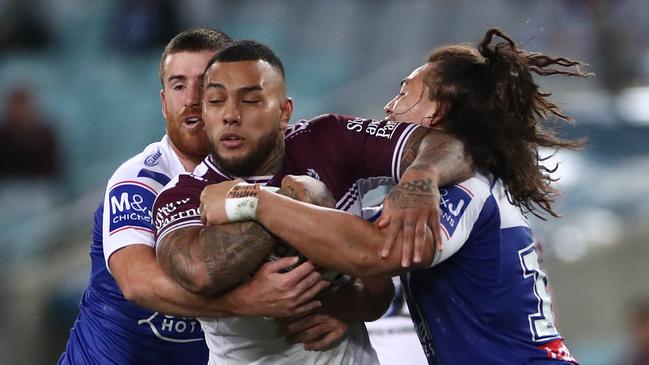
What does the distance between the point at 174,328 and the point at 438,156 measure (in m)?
1.41

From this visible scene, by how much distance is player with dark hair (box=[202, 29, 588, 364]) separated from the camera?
10.8 feet

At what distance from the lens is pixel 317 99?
10.4 m

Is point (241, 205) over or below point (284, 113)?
below

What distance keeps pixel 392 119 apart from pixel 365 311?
0.72 m

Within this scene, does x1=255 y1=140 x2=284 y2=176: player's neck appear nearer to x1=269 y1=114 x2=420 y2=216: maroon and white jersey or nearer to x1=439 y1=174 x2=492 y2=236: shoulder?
x1=269 y1=114 x2=420 y2=216: maroon and white jersey

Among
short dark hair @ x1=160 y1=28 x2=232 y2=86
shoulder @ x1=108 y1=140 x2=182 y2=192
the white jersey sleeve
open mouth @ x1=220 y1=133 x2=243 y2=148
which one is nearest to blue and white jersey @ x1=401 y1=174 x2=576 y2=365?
open mouth @ x1=220 y1=133 x2=243 y2=148

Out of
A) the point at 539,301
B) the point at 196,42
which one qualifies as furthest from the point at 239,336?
the point at 196,42

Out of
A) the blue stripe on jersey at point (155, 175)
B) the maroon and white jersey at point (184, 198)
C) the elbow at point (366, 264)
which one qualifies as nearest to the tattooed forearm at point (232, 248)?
the maroon and white jersey at point (184, 198)

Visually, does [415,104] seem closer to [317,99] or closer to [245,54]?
[245,54]

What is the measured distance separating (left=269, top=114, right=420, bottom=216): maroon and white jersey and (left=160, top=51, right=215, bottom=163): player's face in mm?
641

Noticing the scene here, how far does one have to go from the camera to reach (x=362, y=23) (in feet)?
37.9

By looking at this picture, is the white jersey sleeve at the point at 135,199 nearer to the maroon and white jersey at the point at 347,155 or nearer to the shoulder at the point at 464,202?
the maroon and white jersey at the point at 347,155

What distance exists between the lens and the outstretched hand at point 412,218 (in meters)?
3.28

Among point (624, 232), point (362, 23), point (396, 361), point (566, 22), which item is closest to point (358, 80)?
point (362, 23)
